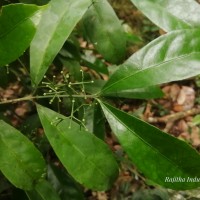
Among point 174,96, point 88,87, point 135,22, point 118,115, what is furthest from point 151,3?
point 135,22

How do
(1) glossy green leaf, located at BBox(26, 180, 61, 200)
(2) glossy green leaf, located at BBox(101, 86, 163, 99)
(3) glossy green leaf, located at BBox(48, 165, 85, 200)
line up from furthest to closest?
(3) glossy green leaf, located at BBox(48, 165, 85, 200) → (2) glossy green leaf, located at BBox(101, 86, 163, 99) → (1) glossy green leaf, located at BBox(26, 180, 61, 200)

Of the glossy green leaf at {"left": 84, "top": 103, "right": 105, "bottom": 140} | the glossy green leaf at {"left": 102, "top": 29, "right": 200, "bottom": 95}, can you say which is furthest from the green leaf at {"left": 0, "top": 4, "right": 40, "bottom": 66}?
the glossy green leaf at {"left": 84, "top": 103, "right": 105, "bottom": 140}

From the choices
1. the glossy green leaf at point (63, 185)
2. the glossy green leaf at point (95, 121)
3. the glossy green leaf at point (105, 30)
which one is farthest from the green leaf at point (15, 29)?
the glossy green leaf at point (63, 185)

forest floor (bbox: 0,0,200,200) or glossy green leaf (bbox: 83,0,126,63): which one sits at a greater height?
glossy green leaf (bbox: 83,0,126,63)

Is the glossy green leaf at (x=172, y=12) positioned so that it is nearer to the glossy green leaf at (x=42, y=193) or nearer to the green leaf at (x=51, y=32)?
the green leaf at (x=51, y=32)

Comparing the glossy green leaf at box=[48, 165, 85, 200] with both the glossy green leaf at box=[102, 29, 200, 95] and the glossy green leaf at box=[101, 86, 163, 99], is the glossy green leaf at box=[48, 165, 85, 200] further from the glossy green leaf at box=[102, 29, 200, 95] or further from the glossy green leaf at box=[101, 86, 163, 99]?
the glossy green leaf at box=[102, 29, 200, 95]

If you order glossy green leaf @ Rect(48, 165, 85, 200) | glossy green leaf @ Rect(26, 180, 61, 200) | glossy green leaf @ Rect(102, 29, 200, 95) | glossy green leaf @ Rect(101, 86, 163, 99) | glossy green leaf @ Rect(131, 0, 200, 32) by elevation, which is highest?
glossy green leaf @ Rect(131, 0, 200, 32)

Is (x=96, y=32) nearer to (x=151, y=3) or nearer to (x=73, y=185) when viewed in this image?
(x=151, y=3)
